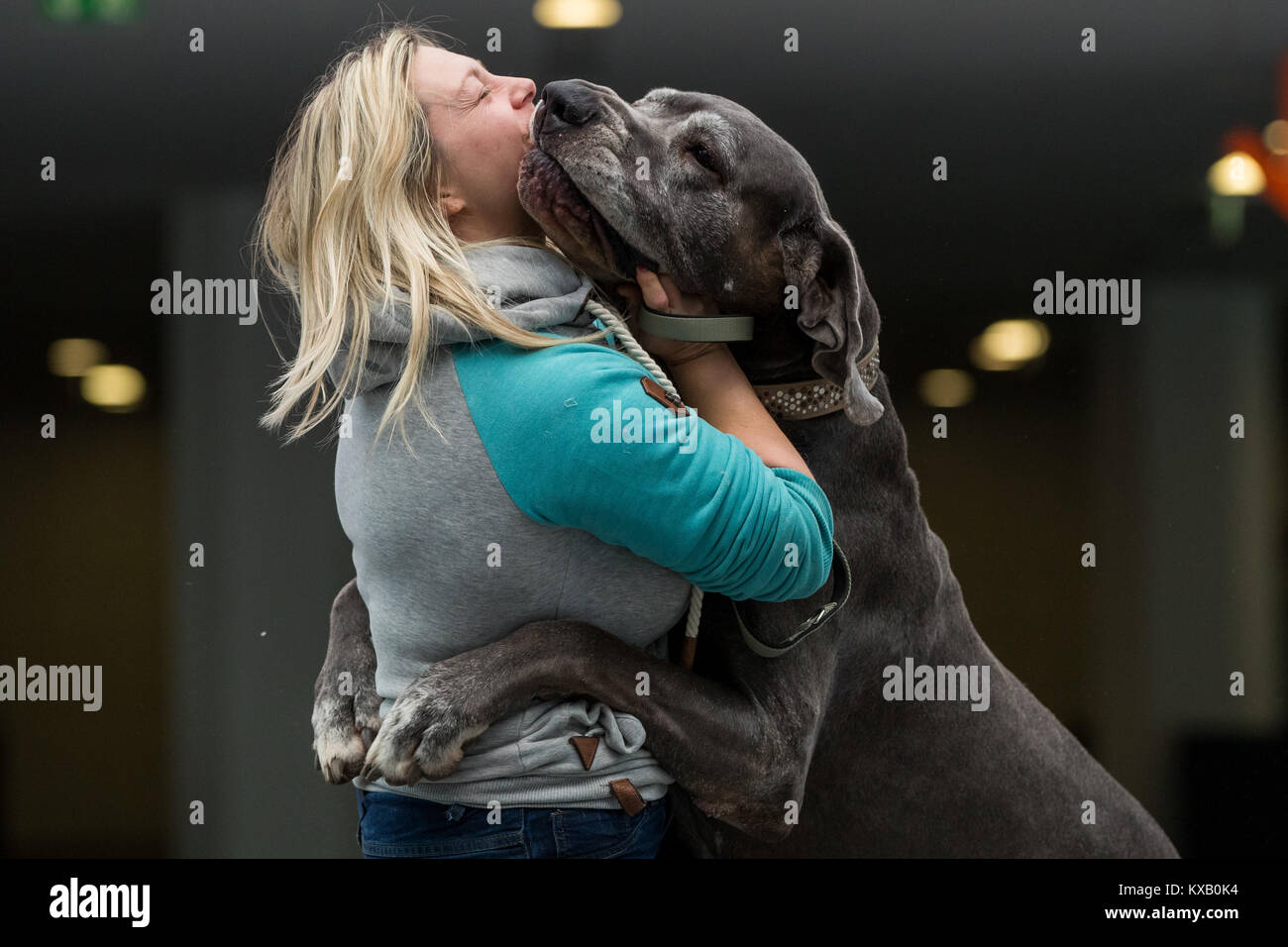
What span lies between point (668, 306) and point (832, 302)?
29cm

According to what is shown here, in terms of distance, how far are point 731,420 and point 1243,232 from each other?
6.85ft

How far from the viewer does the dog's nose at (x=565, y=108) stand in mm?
1887

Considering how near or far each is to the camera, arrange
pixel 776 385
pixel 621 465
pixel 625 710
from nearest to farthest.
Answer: pixel 621 465 → pixel 625 710 → pixel 776 385

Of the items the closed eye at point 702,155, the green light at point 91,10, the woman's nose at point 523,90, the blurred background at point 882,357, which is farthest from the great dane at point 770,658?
the green light at point 91,10

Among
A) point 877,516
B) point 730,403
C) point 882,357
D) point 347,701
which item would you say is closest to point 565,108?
point 730,403

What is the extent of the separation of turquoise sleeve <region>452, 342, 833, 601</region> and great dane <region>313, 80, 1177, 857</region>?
27cm

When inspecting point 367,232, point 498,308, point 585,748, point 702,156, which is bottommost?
point 585,748

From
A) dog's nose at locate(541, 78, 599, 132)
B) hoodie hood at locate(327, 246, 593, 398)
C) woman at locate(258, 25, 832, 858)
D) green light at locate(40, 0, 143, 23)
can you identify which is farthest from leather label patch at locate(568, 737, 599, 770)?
green light at locate(40, 0, 143, 23)

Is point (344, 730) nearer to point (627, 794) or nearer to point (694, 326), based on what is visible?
point (627, 794)

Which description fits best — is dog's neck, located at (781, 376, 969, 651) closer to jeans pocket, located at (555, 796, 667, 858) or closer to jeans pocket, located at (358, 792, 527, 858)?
jeans pocket, located at (555, 796, 667, 858)

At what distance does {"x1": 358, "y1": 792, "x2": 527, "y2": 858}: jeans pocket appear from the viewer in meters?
1.76

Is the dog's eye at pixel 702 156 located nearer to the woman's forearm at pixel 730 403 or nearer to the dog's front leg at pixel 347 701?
the woman's forearm at pixel 730 403

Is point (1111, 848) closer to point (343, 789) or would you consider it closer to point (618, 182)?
point (618, 182)

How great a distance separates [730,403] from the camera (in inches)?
75.4
